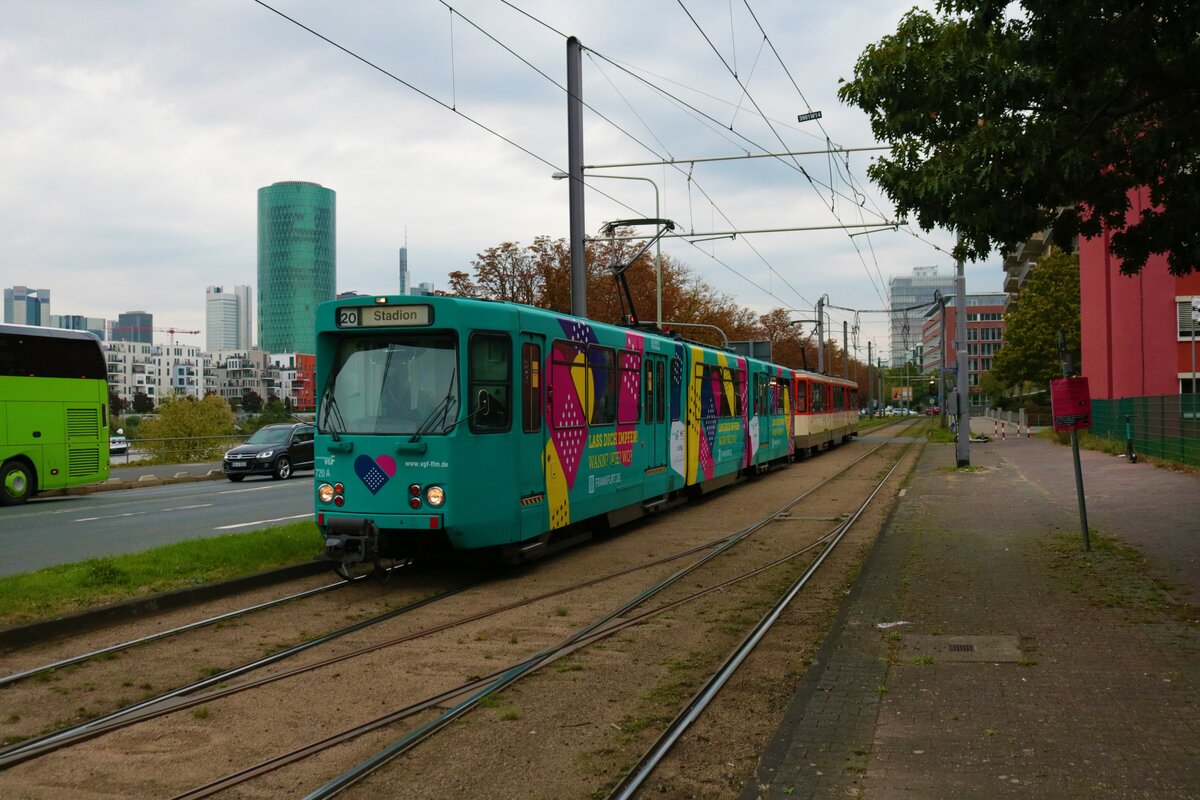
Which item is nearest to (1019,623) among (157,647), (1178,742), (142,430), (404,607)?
(1178,742)

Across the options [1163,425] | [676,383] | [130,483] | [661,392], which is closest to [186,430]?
[130,483]

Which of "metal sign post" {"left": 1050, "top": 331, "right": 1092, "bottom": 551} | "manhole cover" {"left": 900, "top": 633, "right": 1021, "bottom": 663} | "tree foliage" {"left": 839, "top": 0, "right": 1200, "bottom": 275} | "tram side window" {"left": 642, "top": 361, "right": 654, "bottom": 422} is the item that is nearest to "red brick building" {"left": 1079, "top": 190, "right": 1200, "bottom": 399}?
"tram side window" {"left": 642, "top": 361, "right": 654, "bottom": 422}

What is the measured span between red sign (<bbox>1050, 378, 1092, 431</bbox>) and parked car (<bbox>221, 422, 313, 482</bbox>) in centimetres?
2003

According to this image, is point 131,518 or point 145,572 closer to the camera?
point 145,572

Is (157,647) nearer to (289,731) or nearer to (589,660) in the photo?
(289,731)

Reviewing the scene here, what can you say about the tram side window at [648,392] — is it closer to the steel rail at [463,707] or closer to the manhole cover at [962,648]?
the steel rail at [463,707]

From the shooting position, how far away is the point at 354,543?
32.1 feet

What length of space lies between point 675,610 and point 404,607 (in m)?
2.39

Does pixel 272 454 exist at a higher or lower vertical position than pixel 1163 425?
lower

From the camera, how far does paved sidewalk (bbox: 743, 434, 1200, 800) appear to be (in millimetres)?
4828

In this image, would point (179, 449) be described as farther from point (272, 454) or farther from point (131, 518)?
point (131, 518)

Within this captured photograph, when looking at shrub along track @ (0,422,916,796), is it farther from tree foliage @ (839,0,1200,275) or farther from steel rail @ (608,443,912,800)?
tree foliage @ (839,0,1200,275)

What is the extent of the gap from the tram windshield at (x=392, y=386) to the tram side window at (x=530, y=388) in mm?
953

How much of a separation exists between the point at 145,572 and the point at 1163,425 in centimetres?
2475
